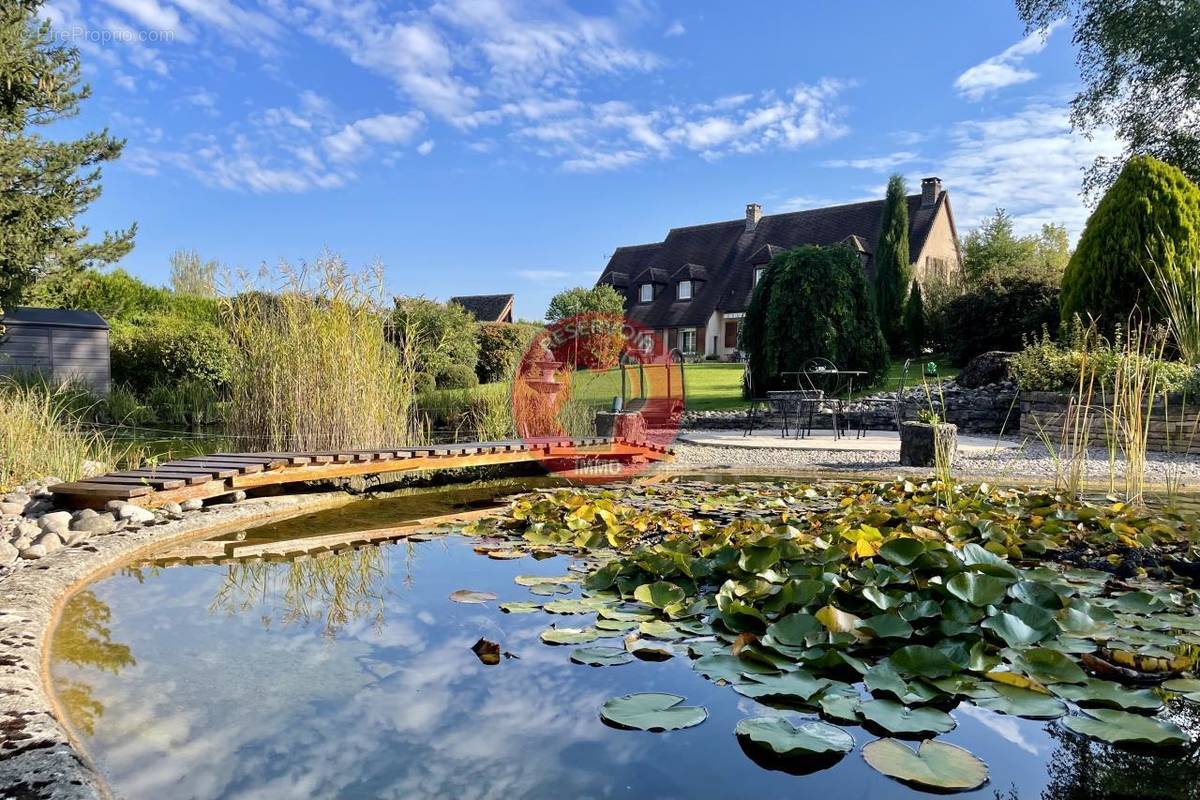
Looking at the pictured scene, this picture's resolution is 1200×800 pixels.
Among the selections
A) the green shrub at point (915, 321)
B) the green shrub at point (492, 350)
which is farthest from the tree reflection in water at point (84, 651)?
the green shrub at point (915, 321)

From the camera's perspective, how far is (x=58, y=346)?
1387 cm

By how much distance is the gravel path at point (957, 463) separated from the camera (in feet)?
19.5

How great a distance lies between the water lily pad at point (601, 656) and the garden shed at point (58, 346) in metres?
14.2

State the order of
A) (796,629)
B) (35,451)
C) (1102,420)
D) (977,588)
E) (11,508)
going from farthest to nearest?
1. (1102,420)
2. (35,451)
3. (11,508)
4. (977,588)
5. (796,629)

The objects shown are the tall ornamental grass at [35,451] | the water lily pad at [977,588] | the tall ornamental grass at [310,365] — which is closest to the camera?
the water lily pad at [977,588]

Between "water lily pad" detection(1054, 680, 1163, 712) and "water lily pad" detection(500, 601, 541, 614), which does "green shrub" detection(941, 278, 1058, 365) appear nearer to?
"water lily pad" detection(1054, 680, 1163, 712)

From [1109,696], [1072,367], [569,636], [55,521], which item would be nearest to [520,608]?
[569,636]

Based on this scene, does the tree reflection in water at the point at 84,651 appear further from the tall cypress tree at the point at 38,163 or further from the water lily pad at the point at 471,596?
the tall cypress tree at the point at 38,163

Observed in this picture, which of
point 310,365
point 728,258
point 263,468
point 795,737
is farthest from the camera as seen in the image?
point 728,258

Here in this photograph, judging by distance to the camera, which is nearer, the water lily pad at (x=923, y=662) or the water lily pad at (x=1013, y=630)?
the water lily pad at (x=923, y=662)

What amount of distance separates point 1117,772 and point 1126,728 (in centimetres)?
13

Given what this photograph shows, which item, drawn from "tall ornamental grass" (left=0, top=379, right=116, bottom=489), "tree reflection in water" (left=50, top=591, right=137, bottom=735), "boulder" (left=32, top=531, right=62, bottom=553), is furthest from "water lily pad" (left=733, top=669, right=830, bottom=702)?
"tall ornamental grass" (left=0, top=379, right=116, bottom=489)

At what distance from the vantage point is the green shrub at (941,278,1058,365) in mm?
14352

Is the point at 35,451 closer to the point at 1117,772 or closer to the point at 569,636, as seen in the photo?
the point at 569,636
